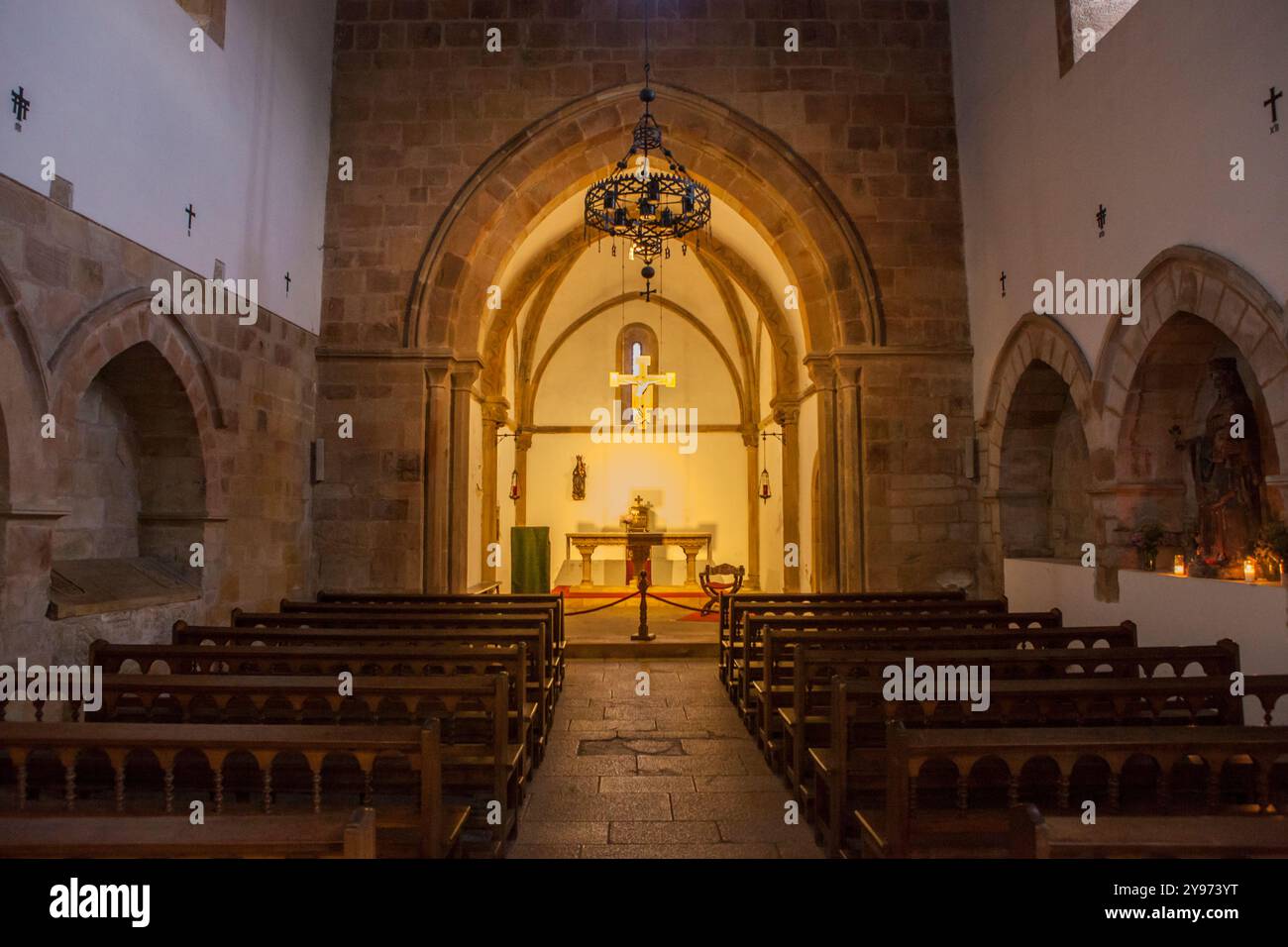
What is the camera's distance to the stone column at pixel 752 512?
16.8 m

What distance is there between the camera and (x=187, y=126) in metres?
6.52

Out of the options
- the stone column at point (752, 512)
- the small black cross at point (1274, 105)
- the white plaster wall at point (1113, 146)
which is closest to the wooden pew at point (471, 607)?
the white plaster wall at point (1113, 146)

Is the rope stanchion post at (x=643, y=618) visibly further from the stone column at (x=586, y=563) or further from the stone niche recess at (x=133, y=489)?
the stone column at (x=586, y=563)

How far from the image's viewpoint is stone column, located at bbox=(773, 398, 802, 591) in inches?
553

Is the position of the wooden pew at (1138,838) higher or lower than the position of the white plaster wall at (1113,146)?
lower

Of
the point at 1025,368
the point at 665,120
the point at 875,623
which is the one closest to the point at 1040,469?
the point at 1025,368

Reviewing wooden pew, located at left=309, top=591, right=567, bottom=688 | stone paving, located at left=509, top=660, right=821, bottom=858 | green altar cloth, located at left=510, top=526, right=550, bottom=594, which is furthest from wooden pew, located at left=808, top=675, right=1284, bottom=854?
green altar cloth, located at left=510, top=526, right=550, bottom=594

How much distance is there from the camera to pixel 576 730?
6121 millimetres

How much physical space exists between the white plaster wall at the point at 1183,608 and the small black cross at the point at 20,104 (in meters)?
7.23

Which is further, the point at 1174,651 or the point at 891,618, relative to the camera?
the point at 891,618

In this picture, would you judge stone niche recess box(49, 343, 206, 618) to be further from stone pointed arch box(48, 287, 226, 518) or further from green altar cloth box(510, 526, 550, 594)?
green altar cloth box(510, 526, 550, 594)
